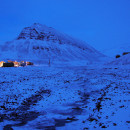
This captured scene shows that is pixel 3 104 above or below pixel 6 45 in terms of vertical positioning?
below

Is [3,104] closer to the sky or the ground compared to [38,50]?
closer to the ground

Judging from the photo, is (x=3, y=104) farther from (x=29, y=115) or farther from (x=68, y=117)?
(x=68, y=117)

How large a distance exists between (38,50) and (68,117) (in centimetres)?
16321

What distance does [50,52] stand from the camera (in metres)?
171

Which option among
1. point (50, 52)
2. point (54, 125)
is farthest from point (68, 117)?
point (50, 52)

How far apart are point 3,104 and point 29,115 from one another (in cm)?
345

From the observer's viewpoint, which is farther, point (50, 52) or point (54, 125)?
point (50, 52)

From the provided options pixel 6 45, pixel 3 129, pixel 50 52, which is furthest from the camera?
pixel 6 45

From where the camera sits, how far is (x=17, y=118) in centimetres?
1129

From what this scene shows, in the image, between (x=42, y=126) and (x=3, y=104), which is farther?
(x=3, y=104)

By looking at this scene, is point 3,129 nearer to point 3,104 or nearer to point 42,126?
point 42,126

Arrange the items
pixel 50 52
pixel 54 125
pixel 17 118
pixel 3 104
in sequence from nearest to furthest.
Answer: pixel 54 125 → pixel 17 118 → pixel 3 104 → pixel 50 52

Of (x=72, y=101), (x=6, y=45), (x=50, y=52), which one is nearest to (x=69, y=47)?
(x=50, y=52)

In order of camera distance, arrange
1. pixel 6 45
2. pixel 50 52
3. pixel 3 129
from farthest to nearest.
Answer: pixel 6 45
pixel 50 52
pixel 3 129
